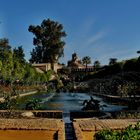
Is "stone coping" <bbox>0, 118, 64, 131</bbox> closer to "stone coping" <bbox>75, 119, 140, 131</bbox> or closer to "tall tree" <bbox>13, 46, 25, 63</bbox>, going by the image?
"stone coping" <bbox>75, 119, 140, 131</bbox>

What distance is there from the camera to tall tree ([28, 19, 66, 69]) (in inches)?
3339

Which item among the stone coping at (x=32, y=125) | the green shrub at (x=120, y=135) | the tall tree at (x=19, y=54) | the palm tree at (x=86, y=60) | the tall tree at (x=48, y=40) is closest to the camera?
the green shrub at (x=120, y=135)

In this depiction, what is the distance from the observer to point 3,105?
58.6 feet

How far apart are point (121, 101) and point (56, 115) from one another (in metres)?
11.1

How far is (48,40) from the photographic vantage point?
85.1 m

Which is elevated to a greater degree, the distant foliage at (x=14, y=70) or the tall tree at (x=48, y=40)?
the tall tree at (x=48, y=40)

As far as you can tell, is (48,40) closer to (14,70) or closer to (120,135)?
(14,70)

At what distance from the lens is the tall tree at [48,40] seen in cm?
8481

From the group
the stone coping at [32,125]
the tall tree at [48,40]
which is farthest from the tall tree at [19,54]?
the stone coping at [32,125]

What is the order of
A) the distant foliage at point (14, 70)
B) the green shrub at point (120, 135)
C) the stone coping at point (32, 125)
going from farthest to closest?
the distant foliage at point (14, 70) → the stone coping at point (32, 125) → the green shrub at point (120, 135)

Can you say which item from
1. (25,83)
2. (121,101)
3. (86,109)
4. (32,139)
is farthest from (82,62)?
(32,139)

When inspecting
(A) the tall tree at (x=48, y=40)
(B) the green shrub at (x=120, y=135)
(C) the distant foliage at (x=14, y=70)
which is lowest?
(B) the green shrub at (x=120, y=135)

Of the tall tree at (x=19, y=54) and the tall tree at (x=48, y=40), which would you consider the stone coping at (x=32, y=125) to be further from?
the tall tree at (x=48, y=40)

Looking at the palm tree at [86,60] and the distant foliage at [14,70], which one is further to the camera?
the palm tree at [86,60]
